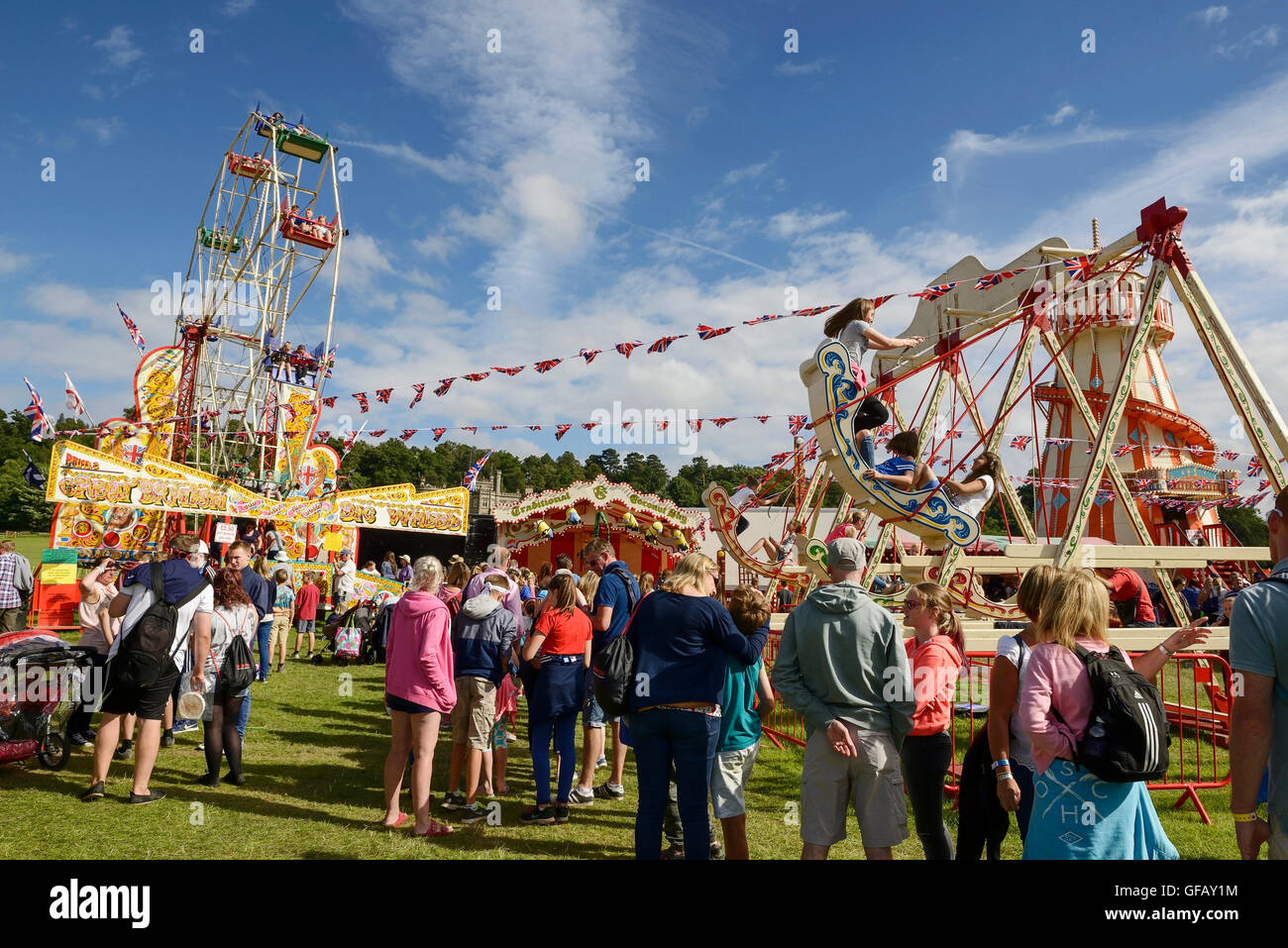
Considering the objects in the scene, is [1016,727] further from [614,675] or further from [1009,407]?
[1009,407]

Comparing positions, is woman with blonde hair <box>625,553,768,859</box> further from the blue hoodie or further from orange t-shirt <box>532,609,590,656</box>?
the blue hoodie

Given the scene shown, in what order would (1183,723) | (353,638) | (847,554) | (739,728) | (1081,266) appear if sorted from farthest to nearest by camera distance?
(353,638) < (1183,723) < (1081,266) < (739,728) < (847,554)

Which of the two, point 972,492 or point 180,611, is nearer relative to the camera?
point 180,611

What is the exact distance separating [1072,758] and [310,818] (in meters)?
4.32

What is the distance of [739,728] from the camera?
3.74 m

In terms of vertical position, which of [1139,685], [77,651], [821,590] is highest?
[821,590]

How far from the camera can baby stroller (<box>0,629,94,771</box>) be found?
5152 millimetres

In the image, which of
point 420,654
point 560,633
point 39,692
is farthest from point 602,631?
point 39,692

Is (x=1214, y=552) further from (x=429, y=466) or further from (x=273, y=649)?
(x=429, y=466)

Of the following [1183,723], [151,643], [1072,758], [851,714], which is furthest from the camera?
[1183,723]

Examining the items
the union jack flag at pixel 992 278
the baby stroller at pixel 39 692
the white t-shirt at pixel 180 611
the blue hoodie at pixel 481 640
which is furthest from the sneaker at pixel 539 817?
the union jack flag at pixel 992 278

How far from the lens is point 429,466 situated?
2874 inches
